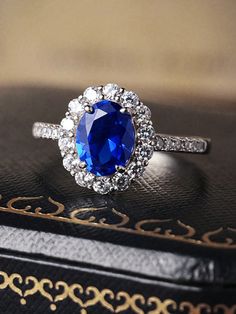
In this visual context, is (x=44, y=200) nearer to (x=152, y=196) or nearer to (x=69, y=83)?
(x=152, y=196)

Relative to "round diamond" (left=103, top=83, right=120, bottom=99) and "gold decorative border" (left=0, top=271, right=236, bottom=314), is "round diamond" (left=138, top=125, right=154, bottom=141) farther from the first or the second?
"gold decorative border" (left=0, top=271, right=236, bottom=314)

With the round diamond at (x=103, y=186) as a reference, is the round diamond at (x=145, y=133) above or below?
above

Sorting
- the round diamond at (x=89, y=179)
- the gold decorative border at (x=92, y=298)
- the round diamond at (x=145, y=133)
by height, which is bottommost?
the gold decorative border at (x=92, y=298)

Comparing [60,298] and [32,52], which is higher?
[32,52]

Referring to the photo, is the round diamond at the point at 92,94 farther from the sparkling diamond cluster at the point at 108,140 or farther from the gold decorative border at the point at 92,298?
the gold decorative border at the point at 92,298

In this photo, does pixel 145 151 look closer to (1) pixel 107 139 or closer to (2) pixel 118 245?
(1) pixel 107 139

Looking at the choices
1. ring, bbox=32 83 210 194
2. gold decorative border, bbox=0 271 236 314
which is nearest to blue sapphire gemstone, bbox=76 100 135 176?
ring, bbox=32 83 210 194

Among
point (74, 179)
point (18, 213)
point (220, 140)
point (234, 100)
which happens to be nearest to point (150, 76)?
point (234, 100)

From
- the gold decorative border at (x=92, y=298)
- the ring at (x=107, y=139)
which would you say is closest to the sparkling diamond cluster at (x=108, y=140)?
the ring at (x=107, y=139)

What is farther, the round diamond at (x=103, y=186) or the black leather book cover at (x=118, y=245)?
the round diamond at (x=103, y=186)
